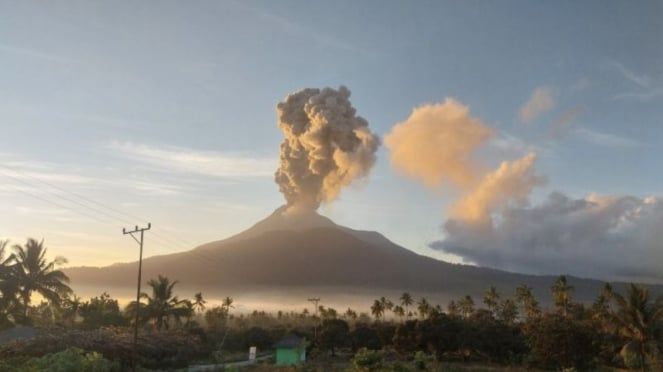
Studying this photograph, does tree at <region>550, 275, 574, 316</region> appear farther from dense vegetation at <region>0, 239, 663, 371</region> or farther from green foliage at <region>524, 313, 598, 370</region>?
green foliage at <region>524, 313, 598, 370</region>

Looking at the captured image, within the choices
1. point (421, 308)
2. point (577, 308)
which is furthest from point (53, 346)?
point (421, 308)

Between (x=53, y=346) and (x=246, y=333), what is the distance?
4311 centimetres

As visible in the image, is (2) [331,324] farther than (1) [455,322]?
Yes

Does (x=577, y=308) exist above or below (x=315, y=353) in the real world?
above

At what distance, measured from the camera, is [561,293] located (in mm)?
95000

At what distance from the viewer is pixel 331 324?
82438mm

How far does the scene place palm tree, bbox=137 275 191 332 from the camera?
7331 centimetres

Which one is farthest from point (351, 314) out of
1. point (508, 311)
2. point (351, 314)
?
point (508, 311)

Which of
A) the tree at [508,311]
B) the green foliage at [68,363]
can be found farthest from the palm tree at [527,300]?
the green foliage at [68,363]

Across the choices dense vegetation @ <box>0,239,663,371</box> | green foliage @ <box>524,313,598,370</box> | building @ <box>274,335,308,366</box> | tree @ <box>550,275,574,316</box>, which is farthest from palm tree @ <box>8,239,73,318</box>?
tree @ <box>550,275,574,316</box>

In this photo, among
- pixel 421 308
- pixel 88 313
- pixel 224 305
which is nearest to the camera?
pixel 88 313

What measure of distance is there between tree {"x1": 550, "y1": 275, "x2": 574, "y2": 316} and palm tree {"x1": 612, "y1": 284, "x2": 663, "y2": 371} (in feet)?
137

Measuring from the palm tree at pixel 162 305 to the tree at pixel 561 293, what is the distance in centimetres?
5544

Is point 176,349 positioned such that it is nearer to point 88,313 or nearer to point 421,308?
point 88,313
